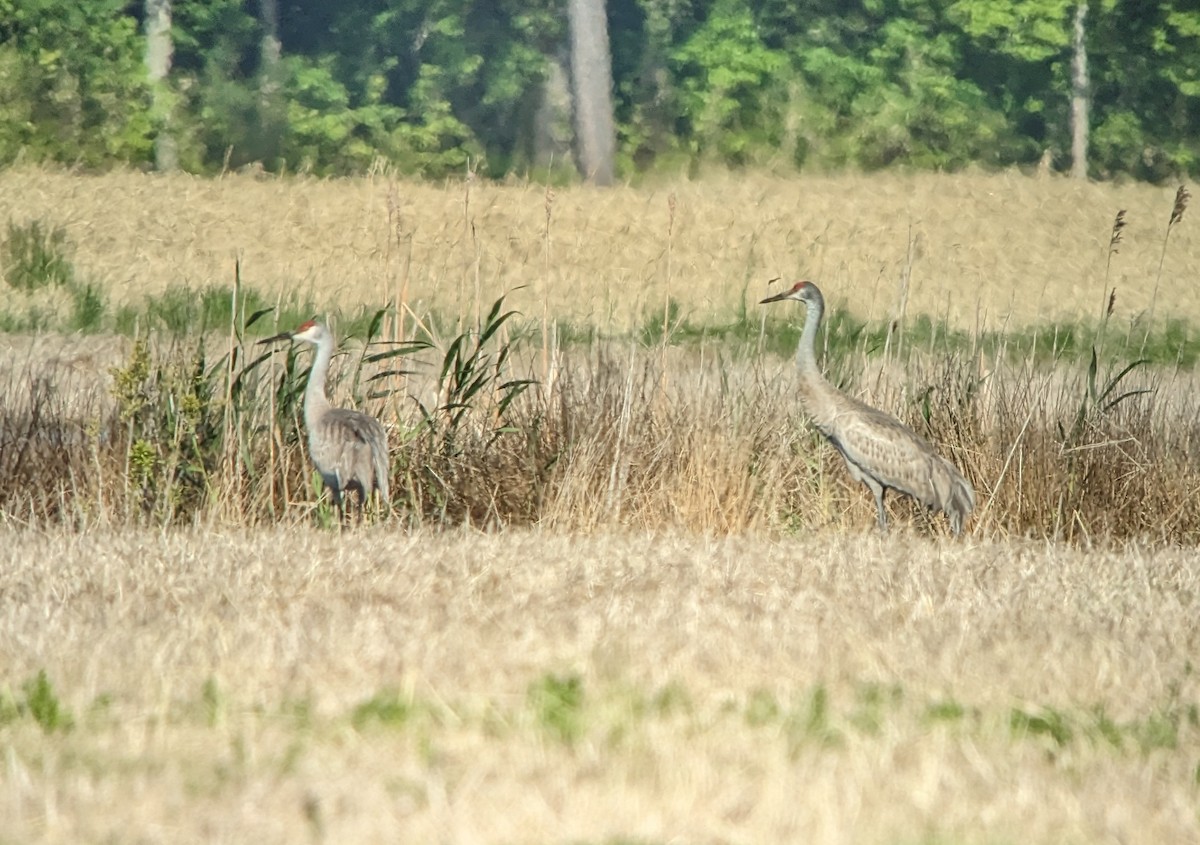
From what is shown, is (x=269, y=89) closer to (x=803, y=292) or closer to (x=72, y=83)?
(x=72, y=83)

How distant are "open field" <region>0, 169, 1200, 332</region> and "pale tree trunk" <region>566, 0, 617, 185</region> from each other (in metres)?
1.95

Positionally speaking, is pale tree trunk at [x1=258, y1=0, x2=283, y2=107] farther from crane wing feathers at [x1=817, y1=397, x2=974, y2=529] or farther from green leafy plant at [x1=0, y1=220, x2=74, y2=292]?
crane wing feathers at [x1=817, y1=397, x2=974, y2=529]

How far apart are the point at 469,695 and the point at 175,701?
737 mm

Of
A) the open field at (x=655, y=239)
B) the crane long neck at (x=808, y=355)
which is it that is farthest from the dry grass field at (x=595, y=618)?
the open field at (x=655, y=239)

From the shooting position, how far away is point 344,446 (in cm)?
771

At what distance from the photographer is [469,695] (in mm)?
A: 4707

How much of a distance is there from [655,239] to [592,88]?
5690 mm

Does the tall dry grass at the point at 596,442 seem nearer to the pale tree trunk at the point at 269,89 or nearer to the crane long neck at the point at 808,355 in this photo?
the crane long neck at the point at 808,355

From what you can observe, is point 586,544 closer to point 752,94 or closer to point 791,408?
point 791,408

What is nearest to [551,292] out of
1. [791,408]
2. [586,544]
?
[791,408]

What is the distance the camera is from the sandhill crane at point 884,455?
323 inches

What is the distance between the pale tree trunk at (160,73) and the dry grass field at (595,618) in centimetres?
2563

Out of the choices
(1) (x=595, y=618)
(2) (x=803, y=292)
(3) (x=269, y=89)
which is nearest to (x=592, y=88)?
(3) (x=269, y=89)

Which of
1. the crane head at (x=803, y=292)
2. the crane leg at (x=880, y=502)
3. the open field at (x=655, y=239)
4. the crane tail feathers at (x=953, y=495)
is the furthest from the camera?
the open field at (x=655, y=239)
